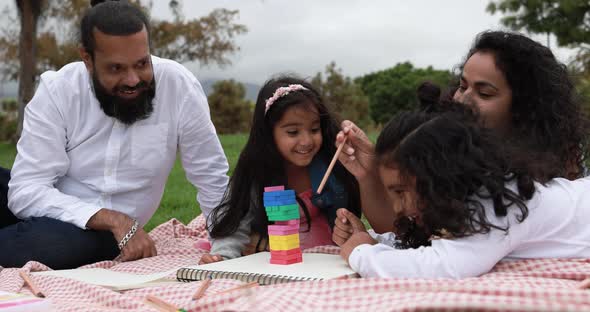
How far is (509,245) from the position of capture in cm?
238

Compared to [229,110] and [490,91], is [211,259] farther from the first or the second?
[229,110]

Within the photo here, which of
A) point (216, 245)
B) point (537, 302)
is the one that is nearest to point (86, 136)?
point (216, 245)

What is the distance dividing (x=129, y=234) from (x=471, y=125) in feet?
6.36

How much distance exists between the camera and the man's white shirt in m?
3.87

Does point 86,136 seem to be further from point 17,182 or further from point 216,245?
point 216,245

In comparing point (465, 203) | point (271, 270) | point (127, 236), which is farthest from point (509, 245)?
point (127, 236)

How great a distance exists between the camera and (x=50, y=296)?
2.78 meters

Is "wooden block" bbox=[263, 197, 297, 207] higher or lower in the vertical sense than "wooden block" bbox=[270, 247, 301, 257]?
higher

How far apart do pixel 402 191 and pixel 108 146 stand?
197 cm

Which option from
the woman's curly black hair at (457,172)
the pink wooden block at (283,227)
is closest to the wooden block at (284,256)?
the pink wooden block at (283,227)

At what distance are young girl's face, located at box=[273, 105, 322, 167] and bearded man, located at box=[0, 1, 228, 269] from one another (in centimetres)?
75

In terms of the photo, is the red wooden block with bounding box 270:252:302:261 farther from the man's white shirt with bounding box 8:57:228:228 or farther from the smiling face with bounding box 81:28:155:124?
the smiling face with bounding box 81:28:155:124

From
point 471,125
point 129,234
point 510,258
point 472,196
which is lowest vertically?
point 129,234

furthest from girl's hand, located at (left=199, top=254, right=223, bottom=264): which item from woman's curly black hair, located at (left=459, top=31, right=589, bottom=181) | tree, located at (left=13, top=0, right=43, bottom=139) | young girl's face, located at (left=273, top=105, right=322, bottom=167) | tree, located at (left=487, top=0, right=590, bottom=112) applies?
tree, located at (left=487, top=0, right=590, bottom=112)
